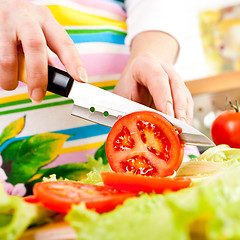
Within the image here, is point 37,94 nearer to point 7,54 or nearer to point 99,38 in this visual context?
point 7,54

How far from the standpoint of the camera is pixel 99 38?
1.40 meters

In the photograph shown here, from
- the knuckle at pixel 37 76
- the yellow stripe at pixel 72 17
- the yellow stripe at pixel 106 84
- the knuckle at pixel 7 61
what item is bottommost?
the yellow stripe at pixel 106 84

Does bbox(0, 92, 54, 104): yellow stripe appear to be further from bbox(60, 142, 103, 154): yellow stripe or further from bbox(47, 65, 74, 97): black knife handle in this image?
bbox(47, 65, 74, 97): black knife handle

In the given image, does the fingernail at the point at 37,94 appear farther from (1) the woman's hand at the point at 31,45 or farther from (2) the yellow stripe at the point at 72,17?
(2) the yellow stripe at the point at 72,17

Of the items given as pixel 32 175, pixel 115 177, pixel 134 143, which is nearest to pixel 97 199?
pixel 115 177

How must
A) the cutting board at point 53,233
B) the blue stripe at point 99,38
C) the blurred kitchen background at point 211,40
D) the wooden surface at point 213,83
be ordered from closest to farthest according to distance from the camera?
the cutting board at point 53,233, the blue stripe at point 99,38, the wooden surface at point 213,83, the blurred kitchen background at point 211,40

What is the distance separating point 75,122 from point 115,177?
0.68 m

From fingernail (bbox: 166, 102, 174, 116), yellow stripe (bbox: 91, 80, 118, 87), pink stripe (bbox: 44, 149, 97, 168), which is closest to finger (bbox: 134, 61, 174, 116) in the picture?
fingernail (bbox: 166, 102, 174, 116)

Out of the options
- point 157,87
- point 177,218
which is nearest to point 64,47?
point 157,87

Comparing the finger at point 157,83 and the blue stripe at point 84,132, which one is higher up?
the finger at point 157,83

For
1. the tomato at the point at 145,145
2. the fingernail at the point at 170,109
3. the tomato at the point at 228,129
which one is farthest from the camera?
the tomato at the point at 228,129

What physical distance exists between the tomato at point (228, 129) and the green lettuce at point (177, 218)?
2.39ft

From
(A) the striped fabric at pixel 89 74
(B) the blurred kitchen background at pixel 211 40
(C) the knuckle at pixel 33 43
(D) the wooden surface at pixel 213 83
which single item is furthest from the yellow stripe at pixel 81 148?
(B) the blurred kitchen background at pixel 211 40

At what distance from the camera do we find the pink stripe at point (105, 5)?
1429mm
